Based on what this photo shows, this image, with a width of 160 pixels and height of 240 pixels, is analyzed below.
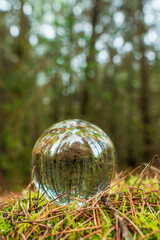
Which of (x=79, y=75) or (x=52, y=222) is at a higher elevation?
(x=79, y=75)

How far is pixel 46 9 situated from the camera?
26.8 feet

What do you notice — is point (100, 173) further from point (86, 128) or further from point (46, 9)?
point (46, 9)

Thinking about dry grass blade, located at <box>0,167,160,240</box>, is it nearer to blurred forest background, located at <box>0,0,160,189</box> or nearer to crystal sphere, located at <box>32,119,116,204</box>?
crystal sphere, located at <box>32,119,116,204</box>

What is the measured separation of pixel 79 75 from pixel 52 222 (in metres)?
6.00

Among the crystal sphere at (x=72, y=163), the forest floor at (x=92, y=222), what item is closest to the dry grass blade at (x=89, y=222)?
the forest floor at (x=92, y=222)

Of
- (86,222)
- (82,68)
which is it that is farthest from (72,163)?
(82,68)

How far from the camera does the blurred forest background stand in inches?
234

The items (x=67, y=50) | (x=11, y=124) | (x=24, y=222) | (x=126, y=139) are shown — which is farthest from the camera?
(x=126, y=139)

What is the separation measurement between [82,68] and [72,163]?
532cm

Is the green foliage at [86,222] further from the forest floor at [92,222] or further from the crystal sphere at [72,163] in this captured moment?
the crystal sphere at [72,163]

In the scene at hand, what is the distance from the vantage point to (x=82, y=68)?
6.25 meters

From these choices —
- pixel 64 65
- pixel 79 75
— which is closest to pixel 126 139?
pixel 79 75

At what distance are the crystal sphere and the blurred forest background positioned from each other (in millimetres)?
4267

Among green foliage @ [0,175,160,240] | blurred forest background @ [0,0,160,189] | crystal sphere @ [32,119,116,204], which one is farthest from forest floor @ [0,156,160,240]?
blurred forest background @ [0,0,160,189]
